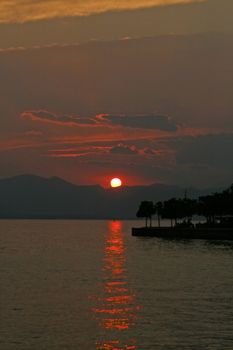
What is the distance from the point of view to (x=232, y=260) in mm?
131625

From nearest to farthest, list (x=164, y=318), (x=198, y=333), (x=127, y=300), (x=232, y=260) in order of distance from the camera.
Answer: (x=198, y=333)
(x=164, y=318)
(x=127, y=300)
(x=232, y=260)

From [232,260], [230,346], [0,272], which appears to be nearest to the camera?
[230,346]

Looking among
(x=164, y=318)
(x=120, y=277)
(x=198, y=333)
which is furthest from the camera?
(x=120, y=277)

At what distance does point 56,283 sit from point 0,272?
19.1 metres

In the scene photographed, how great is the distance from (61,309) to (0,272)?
139 feet

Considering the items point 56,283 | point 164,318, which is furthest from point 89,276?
point 164,318

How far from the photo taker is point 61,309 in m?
65.2

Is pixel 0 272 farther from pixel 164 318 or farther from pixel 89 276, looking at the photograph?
pixel 164 318

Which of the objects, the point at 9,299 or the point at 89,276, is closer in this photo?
the point at 9,299

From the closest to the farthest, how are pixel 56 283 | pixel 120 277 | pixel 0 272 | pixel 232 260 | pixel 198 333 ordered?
pixel 198 333, pixel 56 283, pixel 120 277, pixel 0 272, pixel 232 260

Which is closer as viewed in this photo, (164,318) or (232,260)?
(164,318)

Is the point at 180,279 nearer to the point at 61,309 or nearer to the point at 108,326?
the point at 61,309

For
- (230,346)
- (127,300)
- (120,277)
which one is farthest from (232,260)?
(230,346)

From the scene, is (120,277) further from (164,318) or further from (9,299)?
(164,318)
